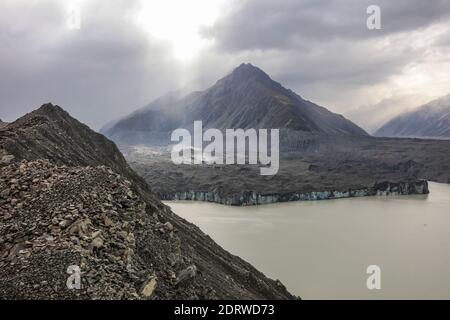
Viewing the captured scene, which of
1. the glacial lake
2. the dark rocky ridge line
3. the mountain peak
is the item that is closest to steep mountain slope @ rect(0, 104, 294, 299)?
the mountain peak

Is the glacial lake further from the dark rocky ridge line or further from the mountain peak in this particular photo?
the mountain peak

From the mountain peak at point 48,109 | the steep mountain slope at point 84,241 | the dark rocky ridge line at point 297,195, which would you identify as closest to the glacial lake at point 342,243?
the dark rocky ridge line at point 297,195

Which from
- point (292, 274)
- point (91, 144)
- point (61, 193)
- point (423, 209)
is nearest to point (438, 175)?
point (423, 209)

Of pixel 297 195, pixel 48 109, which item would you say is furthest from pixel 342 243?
pixel 297 195

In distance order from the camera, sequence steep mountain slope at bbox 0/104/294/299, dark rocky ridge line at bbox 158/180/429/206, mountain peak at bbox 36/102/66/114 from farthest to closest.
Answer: dark rocky ridge line at bbox 158/180/429/206 → mountain peak at bbox 36/102/66/114 → steep mountain slope at bbox 0/104/294/299

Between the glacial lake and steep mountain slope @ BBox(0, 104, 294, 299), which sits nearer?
steep mountain slope @ BBox(0, 104, 294, 299)

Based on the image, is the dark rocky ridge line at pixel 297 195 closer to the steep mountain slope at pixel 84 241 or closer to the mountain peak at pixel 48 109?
the mountain peak at pixel 48 109

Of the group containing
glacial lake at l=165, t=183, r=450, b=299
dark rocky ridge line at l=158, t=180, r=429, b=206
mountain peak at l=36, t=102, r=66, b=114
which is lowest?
glacial lake at l=165, t=183, r=450, b=299
